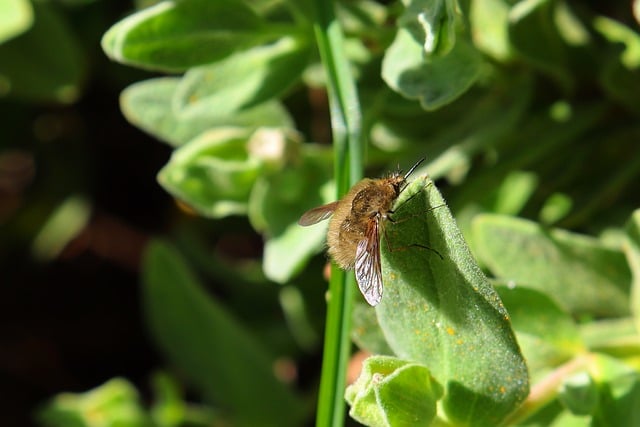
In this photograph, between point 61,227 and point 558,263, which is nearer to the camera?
point 558,263

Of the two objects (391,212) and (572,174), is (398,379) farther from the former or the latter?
(572,174)

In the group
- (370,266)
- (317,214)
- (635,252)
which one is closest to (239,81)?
(317,214)

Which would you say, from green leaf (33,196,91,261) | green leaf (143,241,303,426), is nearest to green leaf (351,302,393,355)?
green leaf (143,241,303,426)

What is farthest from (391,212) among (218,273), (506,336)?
(218,273)

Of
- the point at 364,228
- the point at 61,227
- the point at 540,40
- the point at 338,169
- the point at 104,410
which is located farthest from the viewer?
the point at 61,227

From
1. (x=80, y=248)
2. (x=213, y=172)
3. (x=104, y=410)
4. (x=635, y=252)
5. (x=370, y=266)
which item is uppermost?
(x=370, y=266)

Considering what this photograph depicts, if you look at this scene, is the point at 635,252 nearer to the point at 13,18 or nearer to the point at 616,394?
the point at 616,394

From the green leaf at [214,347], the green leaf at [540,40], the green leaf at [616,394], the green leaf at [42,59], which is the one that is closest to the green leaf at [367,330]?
the green leaf at [616,394]
